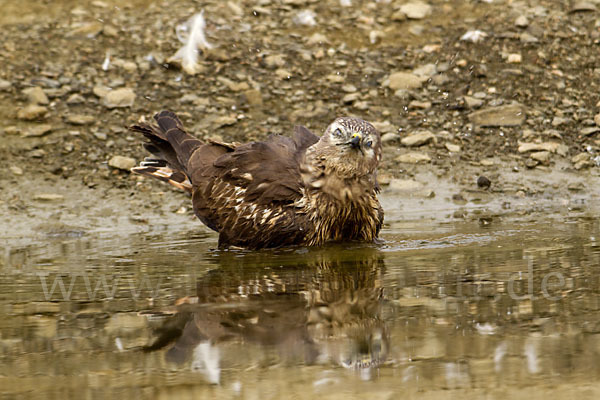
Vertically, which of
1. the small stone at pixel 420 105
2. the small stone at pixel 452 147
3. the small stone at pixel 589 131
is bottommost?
the small stone at pixel 452 147

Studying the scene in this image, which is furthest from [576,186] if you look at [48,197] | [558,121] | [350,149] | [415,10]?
[48,197]

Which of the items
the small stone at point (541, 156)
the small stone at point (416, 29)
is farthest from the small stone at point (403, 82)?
the small stone at point (541, 156)

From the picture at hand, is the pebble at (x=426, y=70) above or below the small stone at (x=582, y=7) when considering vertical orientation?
below

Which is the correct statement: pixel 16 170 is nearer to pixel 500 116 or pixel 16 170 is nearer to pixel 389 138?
pixel 389 138

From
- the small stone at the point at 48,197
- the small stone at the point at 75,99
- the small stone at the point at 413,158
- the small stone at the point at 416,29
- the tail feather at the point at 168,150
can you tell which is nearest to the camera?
the tail feather at the point at 168,150

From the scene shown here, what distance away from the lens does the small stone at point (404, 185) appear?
7.96 meters

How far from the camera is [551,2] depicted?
1027 cm

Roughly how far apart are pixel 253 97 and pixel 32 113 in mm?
2038

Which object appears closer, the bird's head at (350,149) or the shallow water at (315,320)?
the shallow water at (315,320)

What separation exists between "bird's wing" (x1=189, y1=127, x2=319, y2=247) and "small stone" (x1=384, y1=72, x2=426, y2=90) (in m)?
2.51

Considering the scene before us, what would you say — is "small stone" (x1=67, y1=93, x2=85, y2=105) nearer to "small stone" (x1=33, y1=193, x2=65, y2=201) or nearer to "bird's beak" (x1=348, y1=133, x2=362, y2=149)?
"small stone" (x1=33, y1=193, x2=65, y2=201)

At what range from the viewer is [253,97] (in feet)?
29.8

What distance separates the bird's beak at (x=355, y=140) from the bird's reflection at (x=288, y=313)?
0.73 m

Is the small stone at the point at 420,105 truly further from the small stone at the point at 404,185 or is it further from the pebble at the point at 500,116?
the small stone at the point at 404,185
